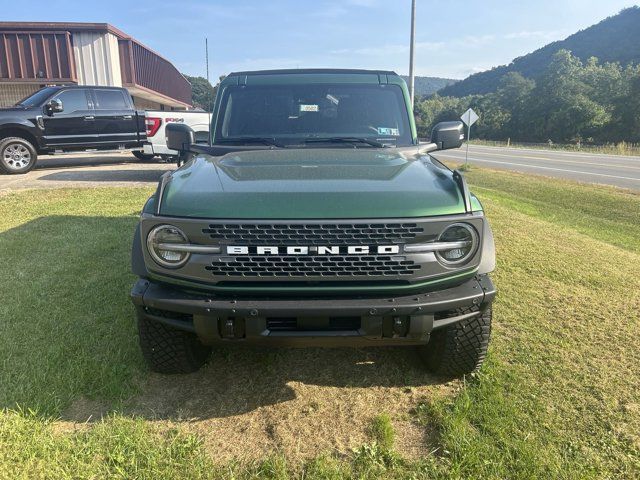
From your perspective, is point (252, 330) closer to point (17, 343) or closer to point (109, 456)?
point (109, 456)

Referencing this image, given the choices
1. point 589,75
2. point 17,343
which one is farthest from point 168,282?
point 589,75

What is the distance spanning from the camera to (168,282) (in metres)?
2.46

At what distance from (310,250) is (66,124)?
12.0 m

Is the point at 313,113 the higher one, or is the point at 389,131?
the point at 313,113

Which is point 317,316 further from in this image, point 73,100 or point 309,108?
point 73,100

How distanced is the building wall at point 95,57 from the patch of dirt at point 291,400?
24.4 m

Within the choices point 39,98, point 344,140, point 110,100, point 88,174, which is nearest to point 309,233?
point 344,140

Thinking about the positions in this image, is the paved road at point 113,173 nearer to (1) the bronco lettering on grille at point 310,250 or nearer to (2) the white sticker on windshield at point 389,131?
(2) the white sticker on windshield at point 389,131

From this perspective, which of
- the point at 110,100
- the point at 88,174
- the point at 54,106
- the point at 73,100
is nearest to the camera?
the point at 54,106

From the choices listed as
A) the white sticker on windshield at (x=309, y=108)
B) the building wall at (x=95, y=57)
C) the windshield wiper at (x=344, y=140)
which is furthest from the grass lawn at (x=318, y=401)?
the building wall at (x=95, y=57)

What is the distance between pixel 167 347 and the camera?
2.79 meters

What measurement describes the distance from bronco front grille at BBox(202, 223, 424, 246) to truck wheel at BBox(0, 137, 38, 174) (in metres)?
11.5

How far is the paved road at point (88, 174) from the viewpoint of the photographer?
33.6 ft

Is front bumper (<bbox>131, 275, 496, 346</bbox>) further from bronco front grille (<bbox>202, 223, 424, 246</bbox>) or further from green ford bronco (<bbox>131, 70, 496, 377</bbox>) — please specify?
bronco front grille (<bbox>202, 223, 424, 246</bbox>)
